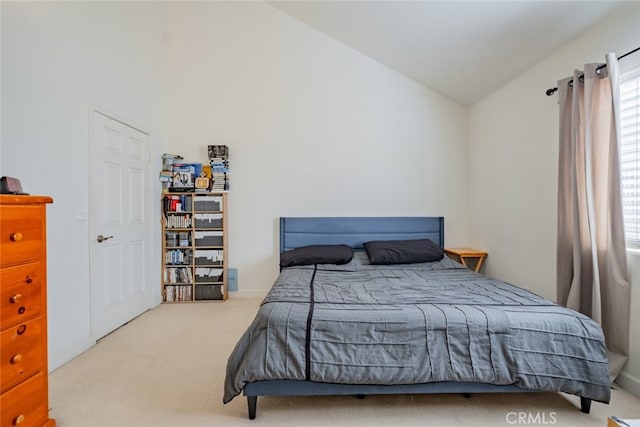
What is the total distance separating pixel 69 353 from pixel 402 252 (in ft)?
10.2

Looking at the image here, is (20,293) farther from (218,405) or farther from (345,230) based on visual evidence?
(345,230)

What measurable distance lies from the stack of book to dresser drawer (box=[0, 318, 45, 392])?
8.31 feet

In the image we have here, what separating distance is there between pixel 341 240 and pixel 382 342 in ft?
7.61

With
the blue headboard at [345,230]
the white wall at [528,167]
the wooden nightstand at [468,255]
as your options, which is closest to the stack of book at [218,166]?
the blue headboard at [345,230]

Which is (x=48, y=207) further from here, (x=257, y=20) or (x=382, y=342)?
(x=257, y=20)

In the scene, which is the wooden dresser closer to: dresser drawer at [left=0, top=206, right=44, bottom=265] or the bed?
dresser drawer at [left=0, top=206, right=44, bottom=265]

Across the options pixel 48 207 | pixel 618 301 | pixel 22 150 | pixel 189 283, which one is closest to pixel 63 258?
pixel 48 207

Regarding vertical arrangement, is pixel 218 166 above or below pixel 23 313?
above

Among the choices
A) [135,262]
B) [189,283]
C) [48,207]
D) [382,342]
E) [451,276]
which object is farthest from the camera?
[189,283]

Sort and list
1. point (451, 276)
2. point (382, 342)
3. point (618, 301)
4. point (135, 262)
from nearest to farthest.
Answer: point (382, 342) < point (618, 301) < point (451, 276) < point (135, 262)

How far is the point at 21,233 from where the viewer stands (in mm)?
1506

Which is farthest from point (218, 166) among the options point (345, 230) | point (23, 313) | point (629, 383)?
point (629, 383)

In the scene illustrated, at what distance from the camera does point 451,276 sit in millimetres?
2912

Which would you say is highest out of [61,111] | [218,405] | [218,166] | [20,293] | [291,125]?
[291,125]
